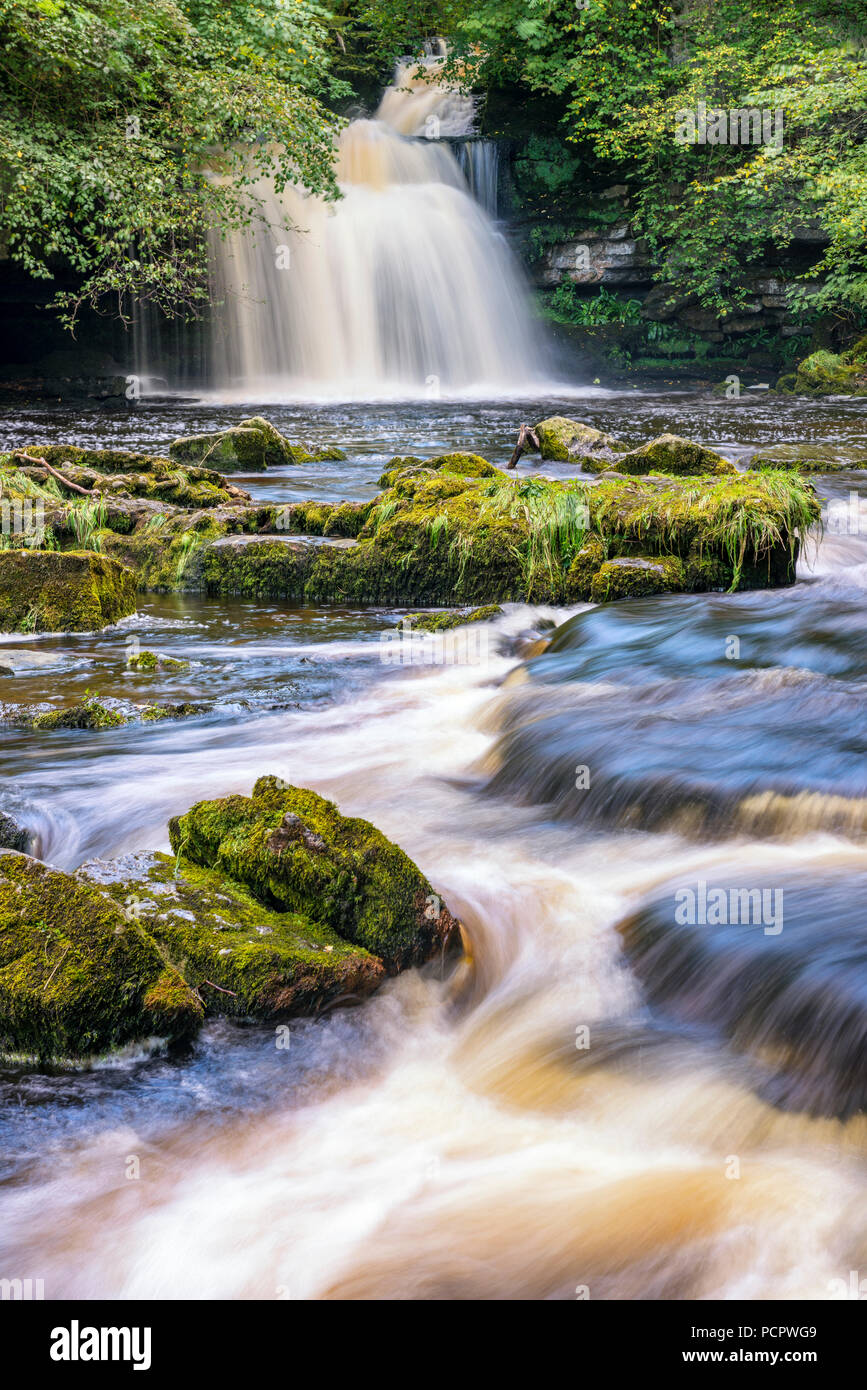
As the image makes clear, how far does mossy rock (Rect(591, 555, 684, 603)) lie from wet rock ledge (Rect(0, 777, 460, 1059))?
4.29 m

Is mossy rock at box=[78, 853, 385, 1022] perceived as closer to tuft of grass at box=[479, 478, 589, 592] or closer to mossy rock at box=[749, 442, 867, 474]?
tuft of grass at box=[479, 478, 589, 592]

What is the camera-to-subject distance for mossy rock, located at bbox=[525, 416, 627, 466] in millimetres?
11828

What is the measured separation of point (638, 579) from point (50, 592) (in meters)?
3.91

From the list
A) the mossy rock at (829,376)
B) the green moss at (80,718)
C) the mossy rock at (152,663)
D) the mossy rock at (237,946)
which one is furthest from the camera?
the mossy rock at (829,376)

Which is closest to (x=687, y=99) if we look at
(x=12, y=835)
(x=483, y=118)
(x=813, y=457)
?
(x=483, y=118)

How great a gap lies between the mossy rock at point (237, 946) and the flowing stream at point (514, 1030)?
99 mm

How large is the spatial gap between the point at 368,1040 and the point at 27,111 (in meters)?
17.0

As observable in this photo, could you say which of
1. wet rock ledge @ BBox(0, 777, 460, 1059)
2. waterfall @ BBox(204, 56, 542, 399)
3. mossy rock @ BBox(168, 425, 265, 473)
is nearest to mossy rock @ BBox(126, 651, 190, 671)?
wet rock ledge @ BBox(0, 777, 460, 1059)

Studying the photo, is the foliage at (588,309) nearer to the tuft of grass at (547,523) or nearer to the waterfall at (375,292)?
the waterfall at (375,292)

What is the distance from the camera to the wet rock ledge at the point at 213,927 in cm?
297

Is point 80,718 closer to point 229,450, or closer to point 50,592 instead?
point 50,592

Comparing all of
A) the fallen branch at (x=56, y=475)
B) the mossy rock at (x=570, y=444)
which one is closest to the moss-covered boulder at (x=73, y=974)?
the fallen branch at (x=56, y=475)
